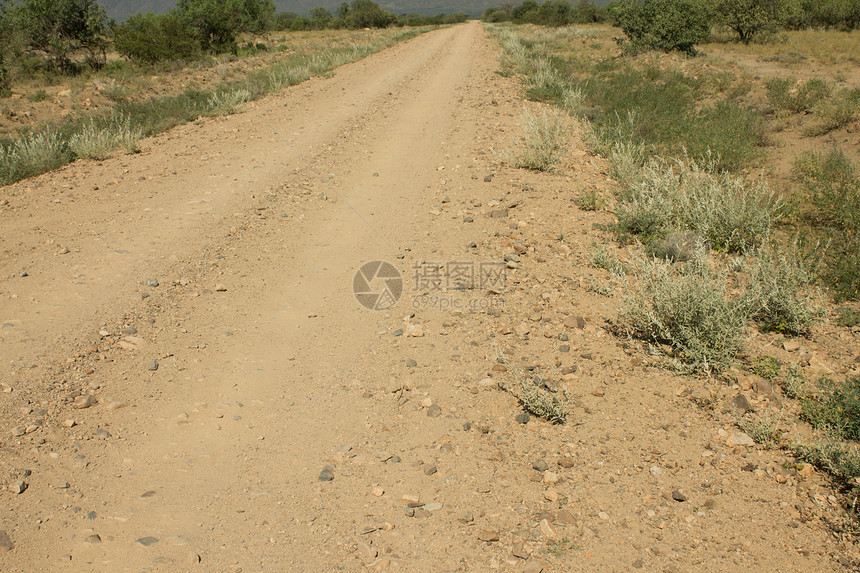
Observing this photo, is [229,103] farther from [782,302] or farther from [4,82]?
[782,302]

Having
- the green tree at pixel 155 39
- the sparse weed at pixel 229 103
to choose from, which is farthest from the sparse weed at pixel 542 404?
the green tree at pixel 155 39

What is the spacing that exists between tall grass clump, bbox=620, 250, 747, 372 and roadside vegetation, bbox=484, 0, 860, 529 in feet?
0.04

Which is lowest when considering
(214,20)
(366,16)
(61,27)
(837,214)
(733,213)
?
(837,214)

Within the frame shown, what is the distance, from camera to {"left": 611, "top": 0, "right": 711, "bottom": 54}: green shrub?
2061 centimetres

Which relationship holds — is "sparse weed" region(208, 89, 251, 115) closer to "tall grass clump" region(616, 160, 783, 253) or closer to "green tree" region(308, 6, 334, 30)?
"tall grass clump" region(616, 160, 783, 253)

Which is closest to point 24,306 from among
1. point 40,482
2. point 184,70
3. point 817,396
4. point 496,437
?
point 40,482

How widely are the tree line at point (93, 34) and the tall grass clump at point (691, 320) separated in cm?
1809

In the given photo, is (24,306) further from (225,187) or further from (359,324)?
(225,187)

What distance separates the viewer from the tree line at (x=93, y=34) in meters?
18.9

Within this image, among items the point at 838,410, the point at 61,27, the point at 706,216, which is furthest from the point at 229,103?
the point at 61,27

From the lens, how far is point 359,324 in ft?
14.6

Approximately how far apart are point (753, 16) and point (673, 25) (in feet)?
26.0

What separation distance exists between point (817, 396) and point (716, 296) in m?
0.90

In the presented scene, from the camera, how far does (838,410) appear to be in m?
3.34
